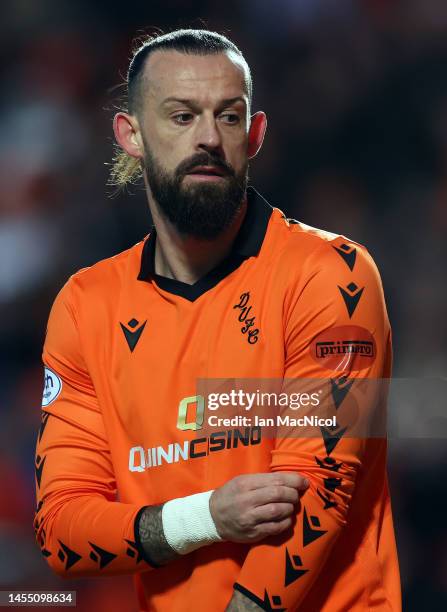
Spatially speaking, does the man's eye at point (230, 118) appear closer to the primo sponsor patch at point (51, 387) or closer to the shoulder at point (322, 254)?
the shoulder at point (322, 254)

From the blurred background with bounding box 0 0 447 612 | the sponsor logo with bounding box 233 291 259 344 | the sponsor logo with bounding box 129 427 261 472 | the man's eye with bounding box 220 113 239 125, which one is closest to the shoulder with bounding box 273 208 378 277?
the sponsor logo with bounding box 233 291 259 344

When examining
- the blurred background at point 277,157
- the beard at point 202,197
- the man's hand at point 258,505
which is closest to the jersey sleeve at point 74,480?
the man's hand at point 258,505

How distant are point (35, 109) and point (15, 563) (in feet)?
8.81

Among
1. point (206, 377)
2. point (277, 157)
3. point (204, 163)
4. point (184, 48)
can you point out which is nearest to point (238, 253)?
point (204, 163)

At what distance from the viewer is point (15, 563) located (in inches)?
191

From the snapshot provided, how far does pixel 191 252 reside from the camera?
9.80 ft

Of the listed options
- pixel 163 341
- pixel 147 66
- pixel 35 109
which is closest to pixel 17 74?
pixel 35 109

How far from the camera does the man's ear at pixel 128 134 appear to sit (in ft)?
10.3

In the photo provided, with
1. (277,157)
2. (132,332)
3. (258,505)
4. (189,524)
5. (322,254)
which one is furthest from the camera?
(277,157)

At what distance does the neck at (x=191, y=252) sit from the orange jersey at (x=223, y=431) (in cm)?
3

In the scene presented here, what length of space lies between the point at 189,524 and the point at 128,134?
1256 millimetres

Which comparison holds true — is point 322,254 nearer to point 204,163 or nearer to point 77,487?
point 204,163

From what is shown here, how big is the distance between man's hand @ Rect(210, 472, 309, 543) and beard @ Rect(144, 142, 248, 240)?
77 cm

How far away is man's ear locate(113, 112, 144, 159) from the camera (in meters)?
3.14
